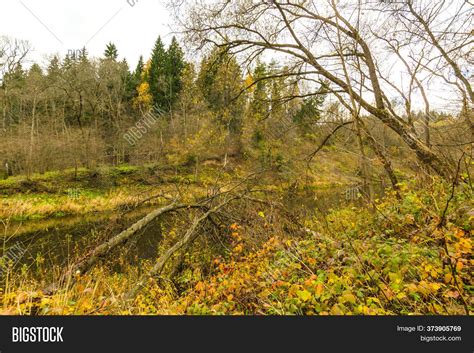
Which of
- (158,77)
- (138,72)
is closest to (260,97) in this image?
(158,77)

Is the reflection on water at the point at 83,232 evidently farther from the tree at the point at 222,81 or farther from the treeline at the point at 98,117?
the treeline at the point at 98,117

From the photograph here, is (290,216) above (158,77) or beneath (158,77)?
beneath

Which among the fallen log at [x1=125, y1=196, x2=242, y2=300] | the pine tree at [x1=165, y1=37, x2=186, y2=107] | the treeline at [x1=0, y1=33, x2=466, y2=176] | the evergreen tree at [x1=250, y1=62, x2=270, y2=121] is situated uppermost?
the pine tree at [x1=165, y1=37, x2=186, y2=107]

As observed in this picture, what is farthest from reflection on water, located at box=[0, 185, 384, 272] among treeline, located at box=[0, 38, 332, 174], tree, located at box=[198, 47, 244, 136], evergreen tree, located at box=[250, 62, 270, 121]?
treeline, located at box=[0, 38, 332, 174]

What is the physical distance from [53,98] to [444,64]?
119ft

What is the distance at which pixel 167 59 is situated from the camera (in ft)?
112

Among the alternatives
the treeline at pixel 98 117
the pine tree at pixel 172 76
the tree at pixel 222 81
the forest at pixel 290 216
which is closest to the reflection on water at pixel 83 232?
the forest at pixel 290 216

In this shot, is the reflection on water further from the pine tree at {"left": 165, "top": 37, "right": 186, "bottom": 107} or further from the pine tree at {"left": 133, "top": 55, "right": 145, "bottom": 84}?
the pine tree at {"left": 133, "top": 55, "right": 145, "bottom": 84}

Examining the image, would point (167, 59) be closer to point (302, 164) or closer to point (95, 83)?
point (95, 83)

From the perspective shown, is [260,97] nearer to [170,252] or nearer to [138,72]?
[170,252]

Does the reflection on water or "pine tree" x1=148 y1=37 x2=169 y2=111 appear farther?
"pine tree" x1=148 y1=37 x2=169 y2=111

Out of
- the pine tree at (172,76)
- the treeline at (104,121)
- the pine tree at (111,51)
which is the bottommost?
the treeline at (104,121)

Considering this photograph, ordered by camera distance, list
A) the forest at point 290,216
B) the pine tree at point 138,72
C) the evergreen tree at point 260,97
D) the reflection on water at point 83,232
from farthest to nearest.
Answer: the pine tree at point 138,72 < the evergreen tree at point 260,97 < the reflection on water at point 83,232 < the forest at point 290,216
